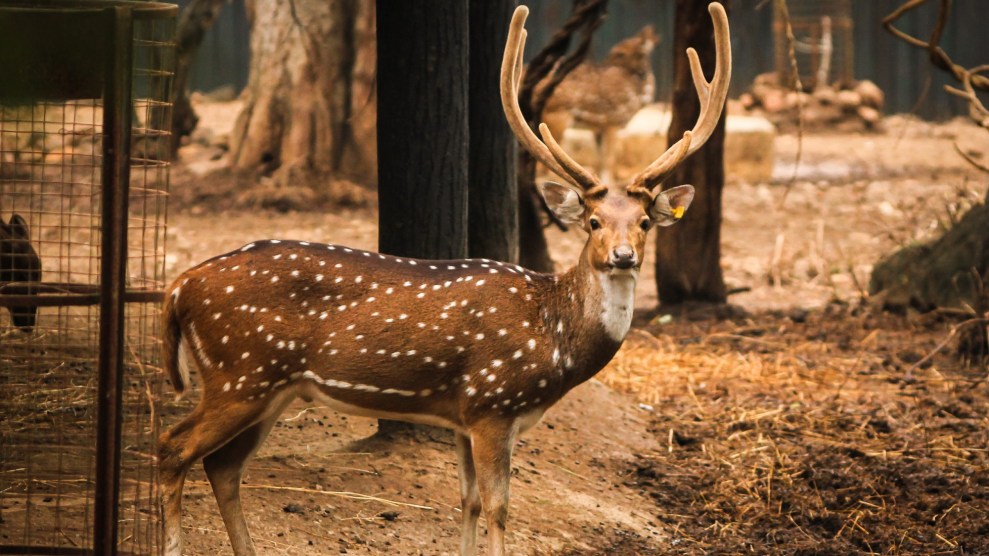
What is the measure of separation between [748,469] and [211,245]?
5.84 m

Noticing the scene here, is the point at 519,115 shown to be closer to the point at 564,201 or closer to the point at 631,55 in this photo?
the point at 564,201

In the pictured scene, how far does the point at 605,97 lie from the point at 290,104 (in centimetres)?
377

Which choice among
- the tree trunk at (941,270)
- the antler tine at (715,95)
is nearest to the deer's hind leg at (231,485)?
the antler tine at (715,95)

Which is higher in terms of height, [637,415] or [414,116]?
[414,116]

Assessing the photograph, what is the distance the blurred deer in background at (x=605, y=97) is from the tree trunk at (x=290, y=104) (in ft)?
9.02

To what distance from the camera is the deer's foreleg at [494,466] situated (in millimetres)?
4219

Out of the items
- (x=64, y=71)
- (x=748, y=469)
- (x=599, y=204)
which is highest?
(x=64, y=71)

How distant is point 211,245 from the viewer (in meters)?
10.5

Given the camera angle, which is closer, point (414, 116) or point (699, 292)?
point (414, 116)

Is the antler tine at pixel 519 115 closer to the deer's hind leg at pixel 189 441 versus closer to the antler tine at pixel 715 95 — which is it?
the antler tine at pixel 715 95

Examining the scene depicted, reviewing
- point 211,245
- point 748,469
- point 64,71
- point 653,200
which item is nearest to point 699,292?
point 748,469

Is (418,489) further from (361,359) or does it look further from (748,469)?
(748,469)

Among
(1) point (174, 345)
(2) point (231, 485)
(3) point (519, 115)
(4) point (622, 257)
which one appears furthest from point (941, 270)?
(1) point (174, 345)

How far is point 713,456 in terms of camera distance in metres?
6.32
